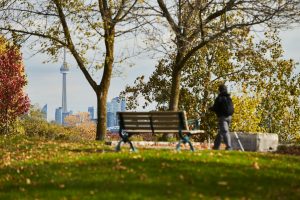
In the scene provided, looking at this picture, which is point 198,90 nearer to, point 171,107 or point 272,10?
point 171,107

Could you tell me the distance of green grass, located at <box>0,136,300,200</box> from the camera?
10.2 m

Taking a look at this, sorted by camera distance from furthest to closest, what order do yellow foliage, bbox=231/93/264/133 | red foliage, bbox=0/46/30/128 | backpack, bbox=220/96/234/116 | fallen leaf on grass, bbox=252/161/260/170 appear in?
red foliage, bbox=0/46/30/128
yellow foliage, bbox=231/93/264/133
backpack, bbox=220/96/234/116
fallen leaf on grass, bbox=252/161/260/170

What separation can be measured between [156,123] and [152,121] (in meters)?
0.12

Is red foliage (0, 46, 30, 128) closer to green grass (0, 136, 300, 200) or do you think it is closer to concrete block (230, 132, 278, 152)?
concrete block (230, 132, 278, 152)

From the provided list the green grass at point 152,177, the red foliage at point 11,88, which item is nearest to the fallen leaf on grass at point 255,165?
the green grass at point 152,177

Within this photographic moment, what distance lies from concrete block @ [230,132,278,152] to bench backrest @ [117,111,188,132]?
636cm

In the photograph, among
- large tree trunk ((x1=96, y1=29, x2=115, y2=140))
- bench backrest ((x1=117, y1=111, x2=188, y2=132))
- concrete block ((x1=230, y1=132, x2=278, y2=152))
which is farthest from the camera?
large tree trunk ((x1=96, y1=29, x2=115, y2=140))

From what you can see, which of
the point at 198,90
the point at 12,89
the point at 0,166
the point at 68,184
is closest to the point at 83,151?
the point at 0,166

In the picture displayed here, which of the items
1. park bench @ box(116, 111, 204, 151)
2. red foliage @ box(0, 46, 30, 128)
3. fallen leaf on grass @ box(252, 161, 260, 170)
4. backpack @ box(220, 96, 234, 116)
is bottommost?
fallen leaf on grass @ box(252, 161, 260, 170)

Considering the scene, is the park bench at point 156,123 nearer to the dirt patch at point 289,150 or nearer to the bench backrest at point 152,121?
the bench backrest at point 152,121

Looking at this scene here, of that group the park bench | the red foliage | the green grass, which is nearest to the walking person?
the park bench

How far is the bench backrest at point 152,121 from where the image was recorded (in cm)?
1555

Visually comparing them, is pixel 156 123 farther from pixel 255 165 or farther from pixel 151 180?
pixel 151 180

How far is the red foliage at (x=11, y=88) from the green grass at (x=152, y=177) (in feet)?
96.0
